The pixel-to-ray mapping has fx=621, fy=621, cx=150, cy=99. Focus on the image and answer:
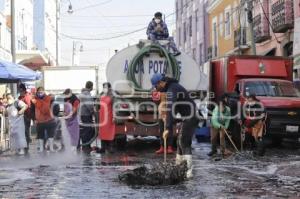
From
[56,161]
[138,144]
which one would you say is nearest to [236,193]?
[56,161]

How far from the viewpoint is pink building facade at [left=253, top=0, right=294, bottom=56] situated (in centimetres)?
2814

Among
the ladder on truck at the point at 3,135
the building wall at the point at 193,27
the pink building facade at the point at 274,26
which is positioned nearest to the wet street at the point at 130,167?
the ladder on truck at the point at 3,135

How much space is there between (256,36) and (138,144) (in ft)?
54.4

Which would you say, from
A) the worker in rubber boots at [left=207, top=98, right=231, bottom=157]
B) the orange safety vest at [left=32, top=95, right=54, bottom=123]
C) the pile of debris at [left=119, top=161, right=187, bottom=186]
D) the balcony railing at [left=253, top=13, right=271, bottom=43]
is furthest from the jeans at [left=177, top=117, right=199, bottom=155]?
the balcony railing at [left=253, top=13, right=271, bottom=43]

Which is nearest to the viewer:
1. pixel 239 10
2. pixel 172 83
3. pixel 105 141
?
pixel 172 83

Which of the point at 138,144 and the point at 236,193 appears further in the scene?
the point at 138,144

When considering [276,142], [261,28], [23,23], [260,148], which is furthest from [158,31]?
[23,23]

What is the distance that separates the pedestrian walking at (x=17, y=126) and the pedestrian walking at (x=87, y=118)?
152cm

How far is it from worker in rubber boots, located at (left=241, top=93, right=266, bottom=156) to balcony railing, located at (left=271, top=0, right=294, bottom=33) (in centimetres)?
1259

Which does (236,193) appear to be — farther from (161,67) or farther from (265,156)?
(161,67)

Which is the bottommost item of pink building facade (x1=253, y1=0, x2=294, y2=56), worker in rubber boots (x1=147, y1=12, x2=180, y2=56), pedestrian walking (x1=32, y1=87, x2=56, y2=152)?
pedestrian walking (x1=32, y1=87, x2=56, y2=152)

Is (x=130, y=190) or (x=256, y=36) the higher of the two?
(x=256, y=36)

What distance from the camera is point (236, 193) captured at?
9.37 meters

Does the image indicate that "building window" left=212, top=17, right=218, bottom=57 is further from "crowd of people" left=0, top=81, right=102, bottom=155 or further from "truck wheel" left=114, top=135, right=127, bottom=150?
"crowd of people" left=0, top=81, right=102, bottom=155
